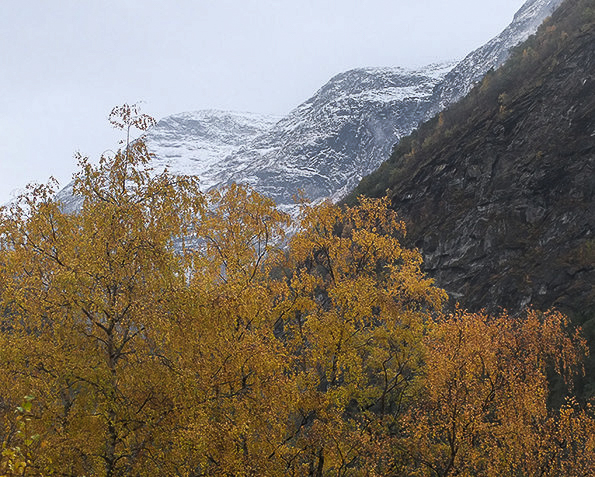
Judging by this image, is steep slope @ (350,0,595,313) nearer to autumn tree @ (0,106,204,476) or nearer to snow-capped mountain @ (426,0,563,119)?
autumn tree @ (0,106,204,476)

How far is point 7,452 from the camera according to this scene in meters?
3.43

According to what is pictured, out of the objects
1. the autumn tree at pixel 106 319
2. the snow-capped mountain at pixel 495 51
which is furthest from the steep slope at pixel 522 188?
the snow-capped mountain at pixel 495 51

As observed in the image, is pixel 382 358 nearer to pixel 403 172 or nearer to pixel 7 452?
pixel 7 452

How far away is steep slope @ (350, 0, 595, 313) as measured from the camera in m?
34.5

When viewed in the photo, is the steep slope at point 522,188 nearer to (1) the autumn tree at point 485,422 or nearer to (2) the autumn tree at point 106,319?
(1) the autumn tree at point 485,422

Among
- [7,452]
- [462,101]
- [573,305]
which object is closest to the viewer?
[7,452]

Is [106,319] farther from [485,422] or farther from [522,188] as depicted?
[522,188]

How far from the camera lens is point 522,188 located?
136ft

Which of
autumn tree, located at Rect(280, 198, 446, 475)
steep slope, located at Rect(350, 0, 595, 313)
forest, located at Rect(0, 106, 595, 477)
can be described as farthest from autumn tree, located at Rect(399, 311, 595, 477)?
steep slope, located at Rect(350, 0, 595, 313)

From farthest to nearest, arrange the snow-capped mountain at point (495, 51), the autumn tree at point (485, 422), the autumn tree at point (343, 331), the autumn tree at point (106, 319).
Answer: the snow-capped mountain at point (495, 51), the autumn tree at point (343, 331), the autumn tree at point (485, 422), the autumn tree at point (106, 319)

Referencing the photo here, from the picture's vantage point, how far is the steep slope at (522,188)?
34500 millimetres

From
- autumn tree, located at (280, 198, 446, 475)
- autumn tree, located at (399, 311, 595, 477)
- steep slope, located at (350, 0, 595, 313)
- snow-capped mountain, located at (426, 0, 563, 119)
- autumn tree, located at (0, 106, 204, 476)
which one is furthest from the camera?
snow-capped mountain, located at (426, 0, 563, 119)

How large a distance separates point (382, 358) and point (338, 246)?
385 cm

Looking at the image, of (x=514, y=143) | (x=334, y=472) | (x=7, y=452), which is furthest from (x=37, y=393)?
(x=514, y=143)
